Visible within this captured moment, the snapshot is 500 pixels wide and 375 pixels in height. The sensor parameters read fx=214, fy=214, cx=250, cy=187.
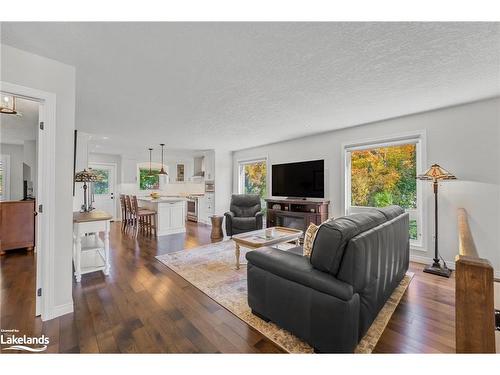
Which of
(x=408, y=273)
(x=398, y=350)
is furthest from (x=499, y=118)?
(x=398, y=350)

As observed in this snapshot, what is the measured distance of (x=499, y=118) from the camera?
2.72m

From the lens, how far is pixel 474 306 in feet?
2.87

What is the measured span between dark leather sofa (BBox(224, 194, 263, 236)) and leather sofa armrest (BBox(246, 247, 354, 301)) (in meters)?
2.85

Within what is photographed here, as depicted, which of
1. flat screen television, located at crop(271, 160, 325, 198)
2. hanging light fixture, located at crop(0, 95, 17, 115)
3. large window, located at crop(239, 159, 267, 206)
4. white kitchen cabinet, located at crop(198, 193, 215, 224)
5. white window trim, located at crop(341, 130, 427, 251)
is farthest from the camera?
white kitchen cabinet, located at crop(198, 193, 215, 224)

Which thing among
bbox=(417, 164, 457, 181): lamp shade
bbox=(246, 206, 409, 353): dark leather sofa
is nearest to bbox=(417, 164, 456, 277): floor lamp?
bbox=(417, 164, 457, 181): lamp shade

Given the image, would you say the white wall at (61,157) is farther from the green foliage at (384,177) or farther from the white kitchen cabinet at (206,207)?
the white kitchen cabinet at (206,207)

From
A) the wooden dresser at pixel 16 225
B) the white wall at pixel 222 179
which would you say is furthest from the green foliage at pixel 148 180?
the wooden dresser at pixel 16 225

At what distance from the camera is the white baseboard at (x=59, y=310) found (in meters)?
1.88

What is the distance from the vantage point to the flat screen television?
14.8 ft

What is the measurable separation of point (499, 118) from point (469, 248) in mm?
2798

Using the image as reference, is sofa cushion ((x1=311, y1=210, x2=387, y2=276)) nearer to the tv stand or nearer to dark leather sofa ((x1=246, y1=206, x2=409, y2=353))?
dark leather sofa ((x1=246, y1=206, x2=409, y2=353))

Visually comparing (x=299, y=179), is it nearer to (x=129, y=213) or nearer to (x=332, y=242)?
(x=332, y=242)

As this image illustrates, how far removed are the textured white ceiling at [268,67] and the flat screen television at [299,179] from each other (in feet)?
4.07

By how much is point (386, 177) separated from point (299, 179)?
1.65 m
